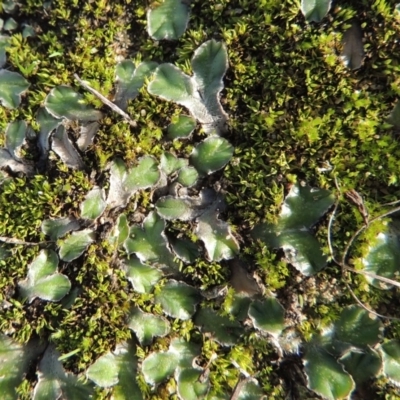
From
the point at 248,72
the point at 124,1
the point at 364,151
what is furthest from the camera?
the point at 124,1

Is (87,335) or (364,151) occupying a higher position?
(364,151)

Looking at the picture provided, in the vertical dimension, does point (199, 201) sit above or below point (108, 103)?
below

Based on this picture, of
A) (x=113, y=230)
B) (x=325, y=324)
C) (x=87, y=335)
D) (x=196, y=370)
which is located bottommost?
(x=87, y=335)

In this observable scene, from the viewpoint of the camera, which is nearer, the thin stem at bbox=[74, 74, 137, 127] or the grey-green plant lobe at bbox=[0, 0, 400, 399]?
the grey-green plant lobe at bbox=[0, 0, 400, 399]

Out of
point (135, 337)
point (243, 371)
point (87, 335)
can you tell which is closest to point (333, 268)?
point (243, 371)

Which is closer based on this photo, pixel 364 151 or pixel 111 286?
pixel 364 151

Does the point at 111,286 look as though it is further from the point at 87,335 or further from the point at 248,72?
the point at 248,72

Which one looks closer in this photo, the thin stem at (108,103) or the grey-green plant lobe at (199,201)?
the grey-green plant lobe at (199,201)

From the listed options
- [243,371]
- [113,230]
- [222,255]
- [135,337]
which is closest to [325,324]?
[243,371]

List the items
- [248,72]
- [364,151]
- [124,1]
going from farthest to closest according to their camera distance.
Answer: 1. [124,1]
2. [248,72]
3. [364,151]
